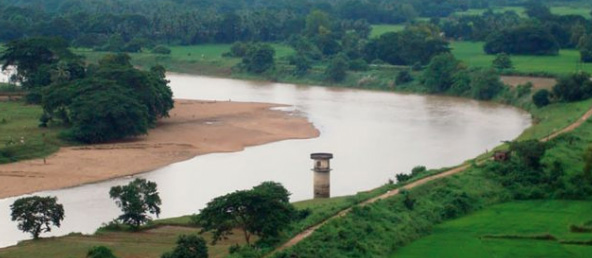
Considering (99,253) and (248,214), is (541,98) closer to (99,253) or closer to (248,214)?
(248,214)

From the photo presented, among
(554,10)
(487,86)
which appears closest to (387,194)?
(487,86)

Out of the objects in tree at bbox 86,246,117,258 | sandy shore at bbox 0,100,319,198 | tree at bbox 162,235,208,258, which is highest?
tree at bbox 162,235,208,258

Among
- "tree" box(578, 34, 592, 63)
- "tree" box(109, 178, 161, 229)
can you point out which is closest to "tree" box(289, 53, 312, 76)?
"tree" box(578, 34, 592, 63)

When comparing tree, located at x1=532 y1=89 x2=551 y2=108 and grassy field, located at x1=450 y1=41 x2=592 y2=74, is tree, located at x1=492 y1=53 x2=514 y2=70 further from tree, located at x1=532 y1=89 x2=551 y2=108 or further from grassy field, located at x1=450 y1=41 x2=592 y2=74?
tree, located at x1=532 y1=89 x2=551 y2=108

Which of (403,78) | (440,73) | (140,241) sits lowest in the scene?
(403,78)

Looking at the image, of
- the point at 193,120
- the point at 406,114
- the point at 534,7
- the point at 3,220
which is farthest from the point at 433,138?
the point at 534,7

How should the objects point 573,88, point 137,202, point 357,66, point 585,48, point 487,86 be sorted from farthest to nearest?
point 357,66 → point 585,48 → point 487,86 → point 573,88 → point 137,202

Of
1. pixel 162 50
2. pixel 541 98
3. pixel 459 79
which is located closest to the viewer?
pixel 541 98
